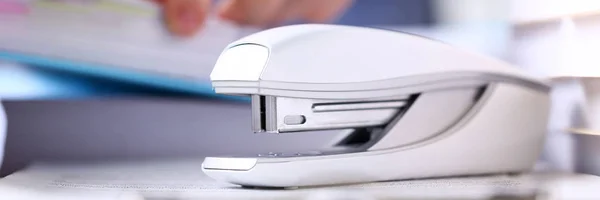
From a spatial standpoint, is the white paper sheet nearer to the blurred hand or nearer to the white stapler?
the white stapler

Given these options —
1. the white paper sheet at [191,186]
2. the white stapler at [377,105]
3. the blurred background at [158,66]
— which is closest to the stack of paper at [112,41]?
the blurred background at [158,66]

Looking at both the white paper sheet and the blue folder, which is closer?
the white paper sheet

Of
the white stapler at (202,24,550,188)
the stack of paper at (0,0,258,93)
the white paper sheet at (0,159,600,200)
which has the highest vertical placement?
the stack of paper at (0,0,258,93)

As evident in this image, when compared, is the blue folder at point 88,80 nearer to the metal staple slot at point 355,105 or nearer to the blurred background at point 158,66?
the blurred background at point 158,66

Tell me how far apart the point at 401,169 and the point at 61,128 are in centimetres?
52

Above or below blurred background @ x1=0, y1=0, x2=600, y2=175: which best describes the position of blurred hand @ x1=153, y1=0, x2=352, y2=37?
above

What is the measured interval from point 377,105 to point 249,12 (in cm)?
35

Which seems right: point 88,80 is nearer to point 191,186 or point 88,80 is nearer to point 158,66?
point 158,66

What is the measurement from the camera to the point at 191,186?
0.81 m

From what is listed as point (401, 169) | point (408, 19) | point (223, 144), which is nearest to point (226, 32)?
point (223, 144)

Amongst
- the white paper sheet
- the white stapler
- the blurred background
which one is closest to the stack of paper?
the blurred background

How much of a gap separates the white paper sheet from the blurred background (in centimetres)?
12

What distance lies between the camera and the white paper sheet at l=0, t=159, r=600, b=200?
0.73m

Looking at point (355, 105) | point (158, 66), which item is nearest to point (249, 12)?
point (158, 66)
